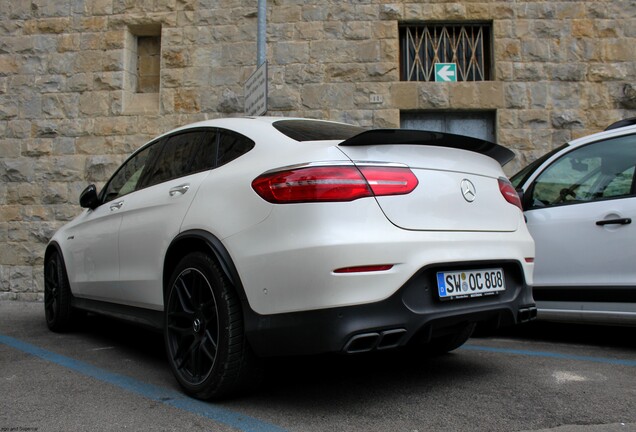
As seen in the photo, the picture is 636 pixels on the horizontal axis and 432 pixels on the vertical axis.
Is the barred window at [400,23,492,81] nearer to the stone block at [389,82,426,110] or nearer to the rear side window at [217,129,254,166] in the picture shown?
the stone block at [389,82,426,110]

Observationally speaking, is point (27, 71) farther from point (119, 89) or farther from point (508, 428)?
point (508, 428)

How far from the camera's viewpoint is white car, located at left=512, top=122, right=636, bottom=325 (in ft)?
12.5

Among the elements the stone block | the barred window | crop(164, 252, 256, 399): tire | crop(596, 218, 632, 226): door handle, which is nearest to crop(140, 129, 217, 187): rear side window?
crop(164, 252, 256, 399): tire

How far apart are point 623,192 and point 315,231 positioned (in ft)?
9.00

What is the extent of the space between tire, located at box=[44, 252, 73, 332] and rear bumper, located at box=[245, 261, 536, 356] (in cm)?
294

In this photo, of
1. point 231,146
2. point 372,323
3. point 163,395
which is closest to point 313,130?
point 231,146

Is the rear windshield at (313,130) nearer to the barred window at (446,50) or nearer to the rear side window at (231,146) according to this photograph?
the rear side window at (231,146)

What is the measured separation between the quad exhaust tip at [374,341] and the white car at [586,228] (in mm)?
2230

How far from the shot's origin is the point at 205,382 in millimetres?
2686

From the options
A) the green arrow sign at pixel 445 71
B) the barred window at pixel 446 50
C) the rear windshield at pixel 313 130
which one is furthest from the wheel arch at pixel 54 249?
the green arrow sign at pixel 445 71

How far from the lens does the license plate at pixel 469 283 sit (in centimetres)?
255

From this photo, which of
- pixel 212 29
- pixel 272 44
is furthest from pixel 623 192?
pixel 212 29

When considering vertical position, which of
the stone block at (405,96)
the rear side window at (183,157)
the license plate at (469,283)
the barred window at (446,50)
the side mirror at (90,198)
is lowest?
the license plate at (469,283)

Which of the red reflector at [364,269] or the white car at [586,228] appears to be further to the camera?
the white car at [586,228]
